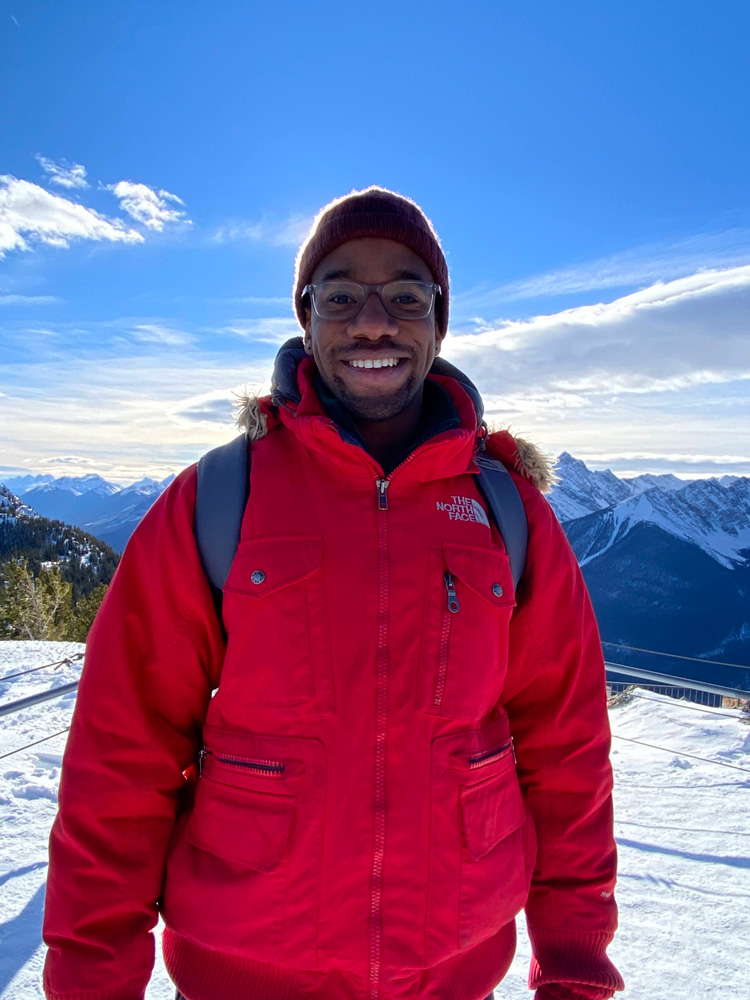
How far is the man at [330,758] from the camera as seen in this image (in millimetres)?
1389

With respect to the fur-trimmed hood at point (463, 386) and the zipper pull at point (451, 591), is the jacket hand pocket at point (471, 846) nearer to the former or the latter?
the zipper pull at point (451, 591)

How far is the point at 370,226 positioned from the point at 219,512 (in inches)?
40.6

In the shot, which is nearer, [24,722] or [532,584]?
[532,584]

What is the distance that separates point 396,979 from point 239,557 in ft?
3.49

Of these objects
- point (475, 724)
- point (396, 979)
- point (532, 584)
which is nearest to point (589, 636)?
point (532, 584)

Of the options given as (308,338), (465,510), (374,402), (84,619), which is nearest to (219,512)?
(374,402)

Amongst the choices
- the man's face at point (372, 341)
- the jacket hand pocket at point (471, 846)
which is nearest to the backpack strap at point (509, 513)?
the man's face at point (372, 341)

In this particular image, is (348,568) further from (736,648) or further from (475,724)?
(736,648)

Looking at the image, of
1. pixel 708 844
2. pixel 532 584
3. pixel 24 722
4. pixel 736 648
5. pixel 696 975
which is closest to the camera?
pixel 532 584

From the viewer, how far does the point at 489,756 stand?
61.3 inches

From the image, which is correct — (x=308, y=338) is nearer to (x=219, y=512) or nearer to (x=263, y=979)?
(x=219, y=512)

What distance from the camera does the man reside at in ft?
4.56

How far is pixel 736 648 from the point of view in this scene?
356ft

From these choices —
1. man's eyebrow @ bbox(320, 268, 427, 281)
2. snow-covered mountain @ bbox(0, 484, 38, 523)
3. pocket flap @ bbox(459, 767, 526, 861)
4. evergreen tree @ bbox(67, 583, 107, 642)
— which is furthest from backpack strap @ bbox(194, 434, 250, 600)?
snow-covered mountain @ bbox(0, 484, 38, 523)
